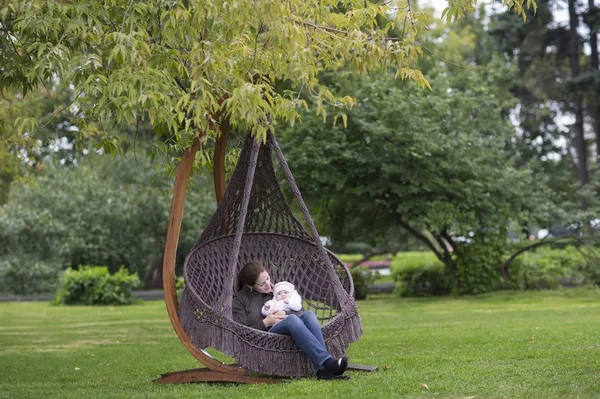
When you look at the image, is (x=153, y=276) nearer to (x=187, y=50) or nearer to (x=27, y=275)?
(x=27, y=275)

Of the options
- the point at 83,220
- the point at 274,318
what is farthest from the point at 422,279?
the point at 274,318

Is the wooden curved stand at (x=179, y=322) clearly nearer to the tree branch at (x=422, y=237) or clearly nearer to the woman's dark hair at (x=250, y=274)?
the woman's dark hair at (x=250, y=274)

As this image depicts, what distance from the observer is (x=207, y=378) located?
255 inches

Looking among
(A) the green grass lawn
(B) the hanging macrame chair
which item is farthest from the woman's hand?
(A) the green grass lawn

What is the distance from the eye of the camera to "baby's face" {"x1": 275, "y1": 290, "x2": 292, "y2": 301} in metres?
6.69

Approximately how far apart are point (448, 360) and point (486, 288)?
10.8 m

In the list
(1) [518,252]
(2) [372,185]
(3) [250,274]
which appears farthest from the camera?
(1) [518,252]

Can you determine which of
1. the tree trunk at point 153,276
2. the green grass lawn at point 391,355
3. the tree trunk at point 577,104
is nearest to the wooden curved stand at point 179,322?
the green grass lawn at point 391,355

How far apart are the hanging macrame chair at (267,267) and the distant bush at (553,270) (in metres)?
10.7

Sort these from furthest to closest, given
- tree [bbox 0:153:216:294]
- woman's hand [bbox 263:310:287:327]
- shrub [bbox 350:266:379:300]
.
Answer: tree [bbox 0:153:216:294] < shrub [bbox 350:266:379:300] < woman's hand [bbox 263:310:287:327]

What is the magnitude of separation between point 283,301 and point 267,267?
4.61 feet

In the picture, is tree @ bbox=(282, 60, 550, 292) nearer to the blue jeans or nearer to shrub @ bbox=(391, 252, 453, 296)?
shrub @ bbox=(391, 252, 453, 296)

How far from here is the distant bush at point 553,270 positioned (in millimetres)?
17375

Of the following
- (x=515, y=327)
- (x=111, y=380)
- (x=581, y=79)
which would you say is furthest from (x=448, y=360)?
(x=581, y=79)
